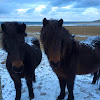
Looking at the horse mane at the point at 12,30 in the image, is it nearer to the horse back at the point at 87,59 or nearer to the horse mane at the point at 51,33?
the horse mane at the point at 51,33

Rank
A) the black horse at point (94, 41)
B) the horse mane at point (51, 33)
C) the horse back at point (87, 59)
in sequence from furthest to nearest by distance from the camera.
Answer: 1. the black horse at point (94, 41)
2. the horse back at point (87, 59)
3. the horse mane at point (51, 33)

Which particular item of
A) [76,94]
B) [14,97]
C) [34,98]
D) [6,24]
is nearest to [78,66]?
[76,94]

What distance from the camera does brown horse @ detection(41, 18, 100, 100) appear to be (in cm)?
214

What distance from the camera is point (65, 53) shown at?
2.64 m

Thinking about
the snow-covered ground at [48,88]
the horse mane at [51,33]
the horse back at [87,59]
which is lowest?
the snow-covered ground at [48,88]

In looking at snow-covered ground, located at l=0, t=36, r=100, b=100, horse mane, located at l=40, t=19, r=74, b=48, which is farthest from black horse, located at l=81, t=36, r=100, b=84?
horse mane, located at l=40, t=19, r=74, b=48

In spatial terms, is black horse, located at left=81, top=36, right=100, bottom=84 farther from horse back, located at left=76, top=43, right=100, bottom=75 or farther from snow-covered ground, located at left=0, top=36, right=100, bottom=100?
horse back, located at left=76, top=43, right=100, bottom=75

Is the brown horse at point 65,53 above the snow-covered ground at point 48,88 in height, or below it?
above

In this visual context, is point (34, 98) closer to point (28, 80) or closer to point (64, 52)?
point (28, 80)

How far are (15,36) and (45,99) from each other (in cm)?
233

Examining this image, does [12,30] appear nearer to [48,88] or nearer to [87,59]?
[87,59]

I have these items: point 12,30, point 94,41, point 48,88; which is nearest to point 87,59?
point 94,41

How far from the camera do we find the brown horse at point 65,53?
84.2 inches

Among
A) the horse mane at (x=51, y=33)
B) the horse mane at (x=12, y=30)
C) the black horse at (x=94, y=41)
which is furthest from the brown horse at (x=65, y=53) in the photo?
the horse mane at (x=12, y=30)
